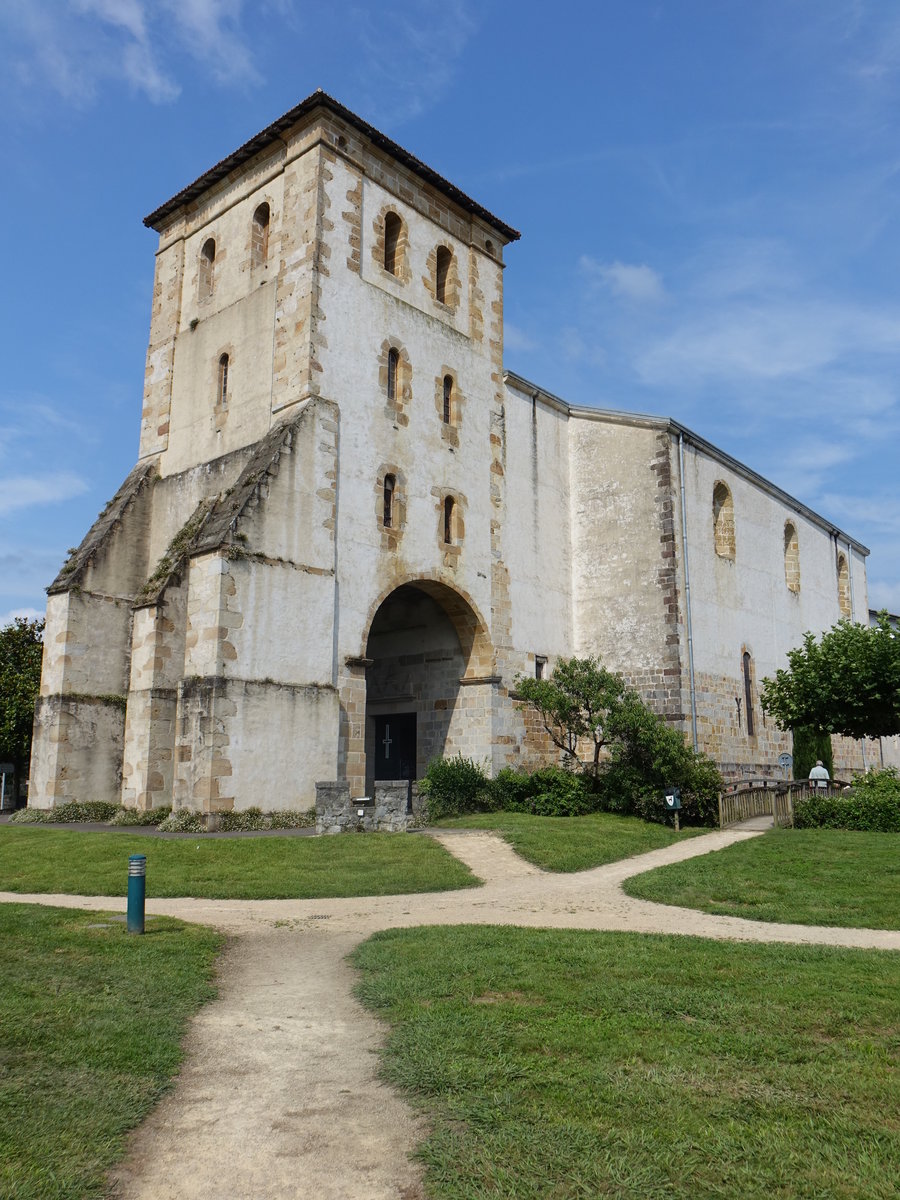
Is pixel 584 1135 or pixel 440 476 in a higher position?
pixel 440 476

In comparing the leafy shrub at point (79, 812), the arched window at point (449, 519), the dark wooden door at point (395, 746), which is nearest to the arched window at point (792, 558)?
the arched window at point (449, 519)

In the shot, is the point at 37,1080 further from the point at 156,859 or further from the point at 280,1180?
the point at 156,859

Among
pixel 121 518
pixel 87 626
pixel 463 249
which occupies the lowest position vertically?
pixel 87 626

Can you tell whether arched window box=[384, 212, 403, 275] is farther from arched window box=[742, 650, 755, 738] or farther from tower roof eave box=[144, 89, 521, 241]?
arched window box=[742, 650, 755, 738]

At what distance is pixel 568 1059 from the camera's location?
17.2ft

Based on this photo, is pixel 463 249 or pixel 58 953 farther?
pixel 463 249

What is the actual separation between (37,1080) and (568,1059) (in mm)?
2797

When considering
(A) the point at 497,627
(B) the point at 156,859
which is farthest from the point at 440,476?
(B) the point at 156,859

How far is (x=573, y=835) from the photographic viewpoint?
1736 cm

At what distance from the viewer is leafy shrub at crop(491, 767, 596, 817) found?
21.2 metres

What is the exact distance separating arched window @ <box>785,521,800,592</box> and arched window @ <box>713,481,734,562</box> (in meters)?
5.27

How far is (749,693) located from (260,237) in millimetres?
18533

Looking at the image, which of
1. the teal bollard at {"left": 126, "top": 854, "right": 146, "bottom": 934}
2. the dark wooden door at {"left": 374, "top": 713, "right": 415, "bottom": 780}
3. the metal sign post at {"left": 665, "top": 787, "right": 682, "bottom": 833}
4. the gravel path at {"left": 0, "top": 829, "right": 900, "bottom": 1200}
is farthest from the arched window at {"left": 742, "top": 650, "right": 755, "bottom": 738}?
the teal bollard at {"left": 126, "top": 854, "right": 146, "bottom": 934}

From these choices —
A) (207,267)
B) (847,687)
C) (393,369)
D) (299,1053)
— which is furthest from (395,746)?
(299,1053)
